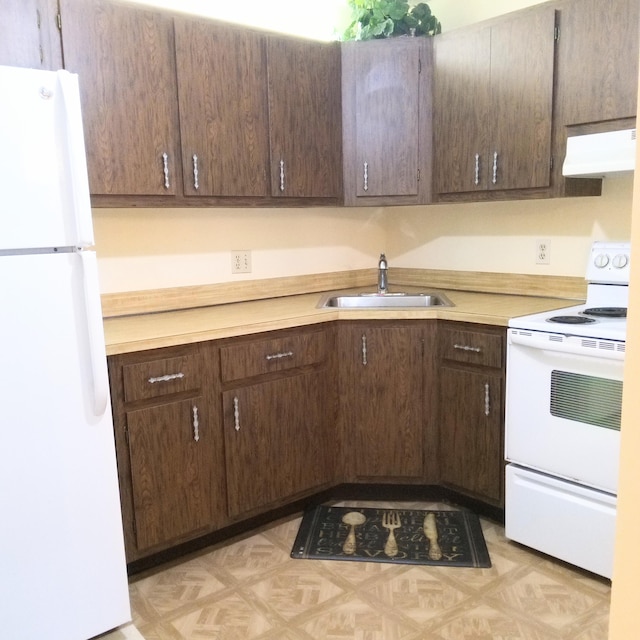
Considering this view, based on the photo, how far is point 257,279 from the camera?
9.95 ft

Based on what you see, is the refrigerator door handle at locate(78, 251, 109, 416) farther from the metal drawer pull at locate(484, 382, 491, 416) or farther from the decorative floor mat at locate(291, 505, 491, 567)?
the metal drawer pull at locate(484, 382, 491, 416)

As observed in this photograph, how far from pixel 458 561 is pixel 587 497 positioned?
1.70 feet

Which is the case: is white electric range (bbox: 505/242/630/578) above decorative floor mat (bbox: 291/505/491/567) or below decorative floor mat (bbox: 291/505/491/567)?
above

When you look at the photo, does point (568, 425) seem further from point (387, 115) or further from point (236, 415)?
point (387, 115)

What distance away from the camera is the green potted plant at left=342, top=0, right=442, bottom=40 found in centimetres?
280

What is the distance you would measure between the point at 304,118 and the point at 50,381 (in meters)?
1.66

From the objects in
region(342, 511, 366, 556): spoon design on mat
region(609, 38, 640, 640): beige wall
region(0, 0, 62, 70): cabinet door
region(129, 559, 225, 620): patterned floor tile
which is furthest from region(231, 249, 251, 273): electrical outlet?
region(609, 38, 640, 640): beige wall

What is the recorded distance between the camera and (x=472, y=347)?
2.46 meters

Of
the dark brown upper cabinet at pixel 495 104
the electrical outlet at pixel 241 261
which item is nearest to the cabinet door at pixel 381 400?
the electrical outlet at pixel 241 261

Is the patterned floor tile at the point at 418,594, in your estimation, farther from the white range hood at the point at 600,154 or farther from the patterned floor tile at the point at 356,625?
the white range hood at the point at 600,154

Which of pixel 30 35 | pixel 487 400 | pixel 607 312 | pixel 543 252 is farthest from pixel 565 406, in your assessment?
pixel 30 35

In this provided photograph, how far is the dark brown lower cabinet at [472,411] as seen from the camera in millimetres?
2422

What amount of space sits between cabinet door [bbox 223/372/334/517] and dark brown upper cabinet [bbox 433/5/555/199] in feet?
3.69

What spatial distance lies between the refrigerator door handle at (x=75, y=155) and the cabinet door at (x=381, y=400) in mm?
1264
